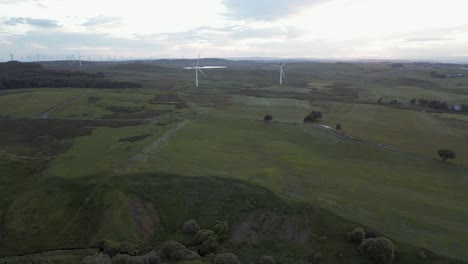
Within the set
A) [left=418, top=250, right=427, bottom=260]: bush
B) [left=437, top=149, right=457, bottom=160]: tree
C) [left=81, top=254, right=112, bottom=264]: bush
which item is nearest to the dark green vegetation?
[left=81, top=254, right=112, bottom=264]: bush

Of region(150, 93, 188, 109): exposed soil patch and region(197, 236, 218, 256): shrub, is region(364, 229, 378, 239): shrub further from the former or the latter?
region(150, 93, 188, 109): exposed soil patch

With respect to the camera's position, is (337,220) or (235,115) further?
(235,115)

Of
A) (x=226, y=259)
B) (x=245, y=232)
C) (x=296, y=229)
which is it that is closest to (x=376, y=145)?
(x=296, y=229)

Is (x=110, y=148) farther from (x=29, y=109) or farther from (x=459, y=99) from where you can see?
(x=459, y=99)

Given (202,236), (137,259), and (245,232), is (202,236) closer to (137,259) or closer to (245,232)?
(245,232)

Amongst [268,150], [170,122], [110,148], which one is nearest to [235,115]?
[170,122]

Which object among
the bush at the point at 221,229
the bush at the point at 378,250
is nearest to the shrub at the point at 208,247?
the bush at the point at 221,229

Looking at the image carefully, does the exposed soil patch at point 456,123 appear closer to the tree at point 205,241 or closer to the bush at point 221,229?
the bush at point 221,229
